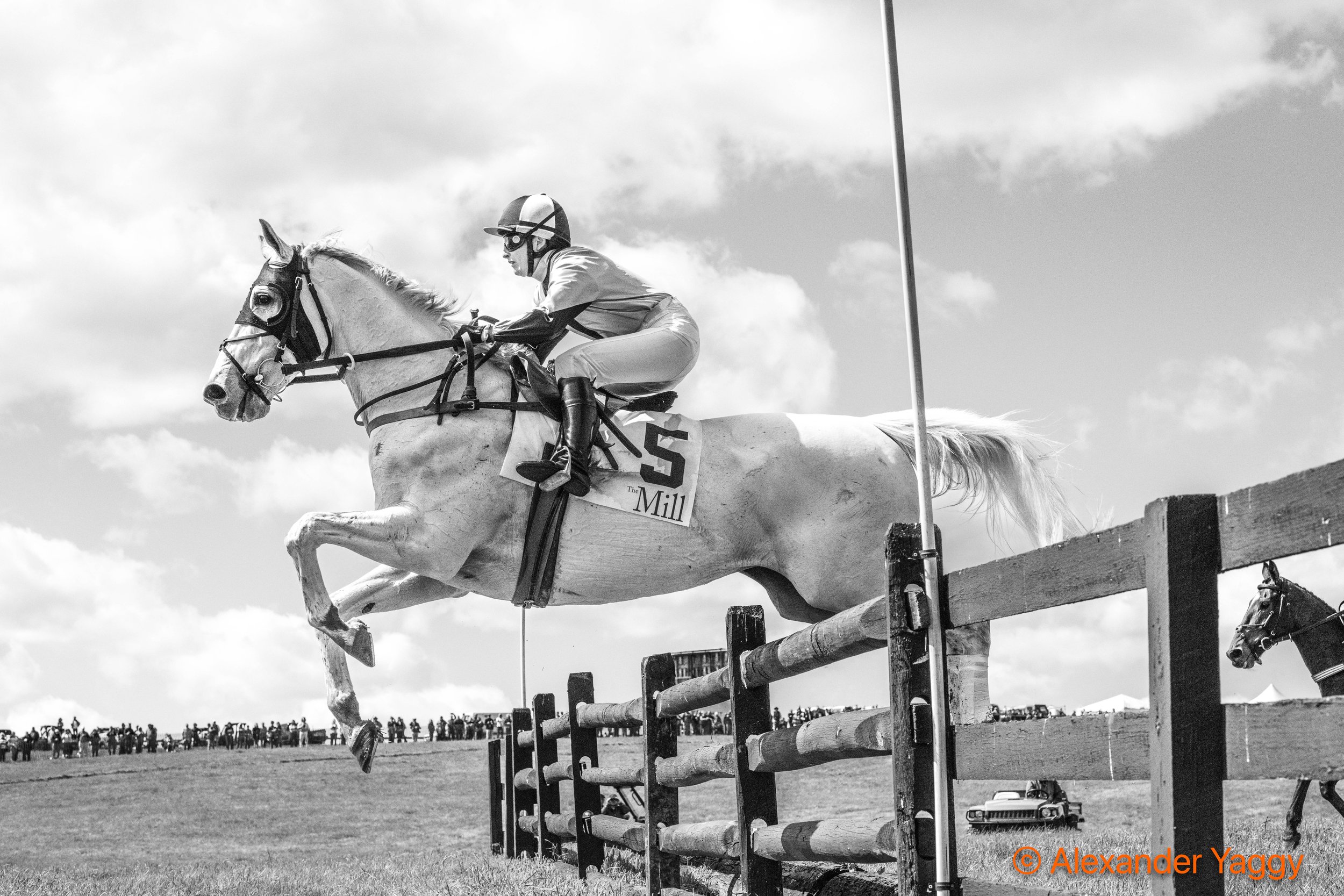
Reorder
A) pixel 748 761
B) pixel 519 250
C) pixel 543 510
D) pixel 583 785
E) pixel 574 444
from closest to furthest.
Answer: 1. pixel 748 761
2. pixel 574 444
3. pixel 543 510
4. pixel 519 250
5. pixel 583 785

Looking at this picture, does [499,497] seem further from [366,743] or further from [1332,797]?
[1332,797]

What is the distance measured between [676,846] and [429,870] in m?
4.01

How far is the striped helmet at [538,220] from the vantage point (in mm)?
9008

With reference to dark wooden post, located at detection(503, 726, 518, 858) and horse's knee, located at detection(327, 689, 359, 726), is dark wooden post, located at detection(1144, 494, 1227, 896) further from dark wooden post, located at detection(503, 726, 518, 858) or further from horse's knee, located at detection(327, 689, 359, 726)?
dark wooden post, located at detection(503, 726, 518, 858)

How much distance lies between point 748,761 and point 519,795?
7345mm

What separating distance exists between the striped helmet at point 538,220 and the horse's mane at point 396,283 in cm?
66

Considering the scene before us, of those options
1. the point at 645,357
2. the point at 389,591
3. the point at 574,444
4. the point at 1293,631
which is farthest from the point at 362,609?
the point at 1293,631

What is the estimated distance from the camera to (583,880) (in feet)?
34.0

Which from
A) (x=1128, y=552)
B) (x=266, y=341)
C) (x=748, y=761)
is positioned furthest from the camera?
(x=266, y=341)

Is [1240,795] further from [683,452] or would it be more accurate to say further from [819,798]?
[683,452]

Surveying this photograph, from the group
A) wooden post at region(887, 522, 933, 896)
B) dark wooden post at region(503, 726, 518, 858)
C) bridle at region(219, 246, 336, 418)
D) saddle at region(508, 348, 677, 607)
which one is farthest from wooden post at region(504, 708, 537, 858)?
wooden post at region(887, 522, 933, 896)

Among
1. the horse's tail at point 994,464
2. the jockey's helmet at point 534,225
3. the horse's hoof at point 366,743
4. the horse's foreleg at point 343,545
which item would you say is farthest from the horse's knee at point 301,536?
the horse's tail at point 994,464

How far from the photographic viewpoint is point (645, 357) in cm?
881

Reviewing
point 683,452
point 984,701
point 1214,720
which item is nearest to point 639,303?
point 683,452
